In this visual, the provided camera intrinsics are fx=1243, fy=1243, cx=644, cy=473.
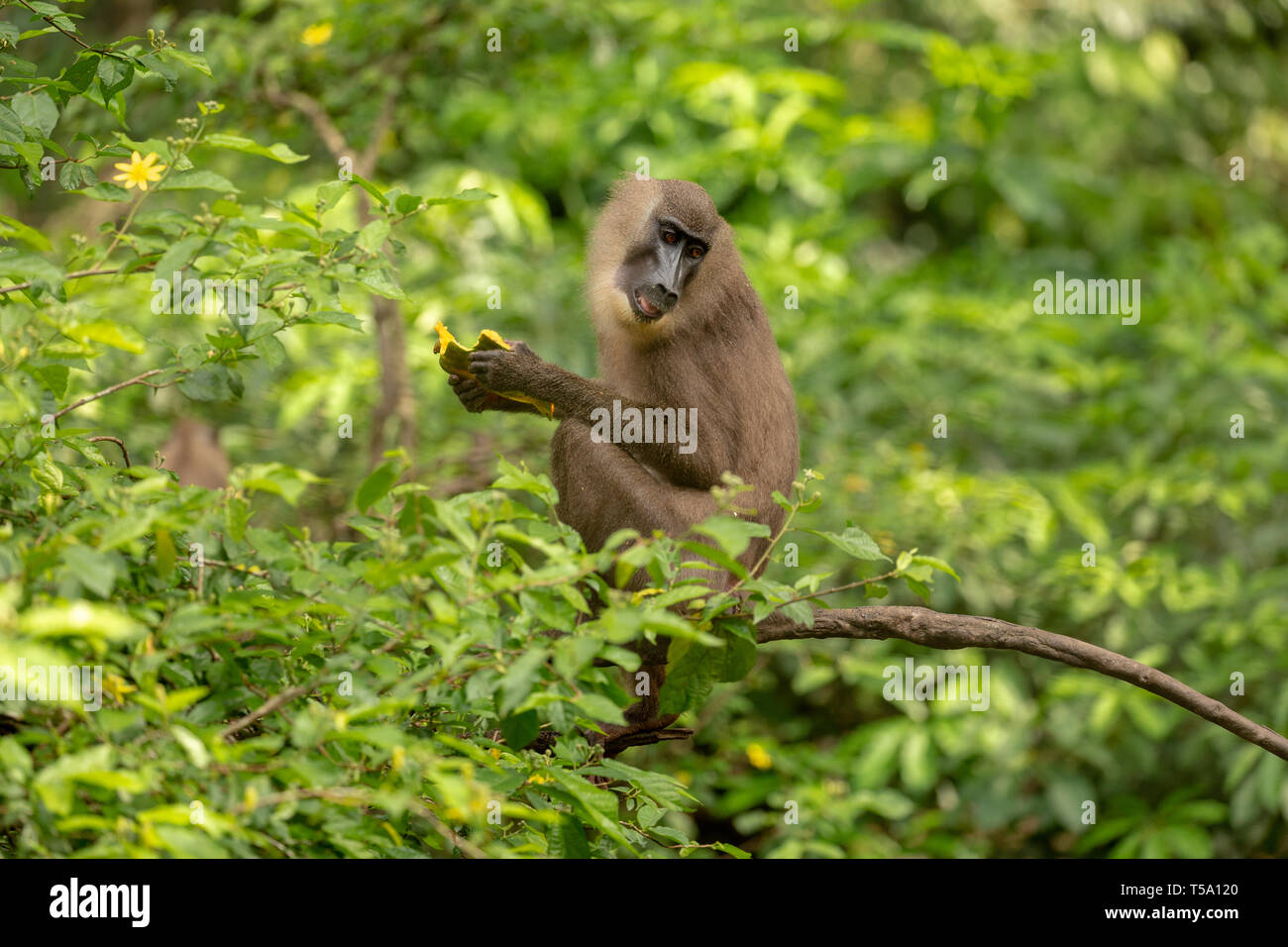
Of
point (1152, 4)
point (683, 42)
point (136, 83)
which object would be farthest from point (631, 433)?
point (1152, 4)

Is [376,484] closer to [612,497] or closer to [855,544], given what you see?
[855,544]

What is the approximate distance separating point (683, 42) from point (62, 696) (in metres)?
9.24

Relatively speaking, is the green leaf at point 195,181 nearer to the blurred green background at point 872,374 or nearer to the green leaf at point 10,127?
the green leaf at point 10,127

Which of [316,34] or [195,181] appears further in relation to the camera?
[316,34]

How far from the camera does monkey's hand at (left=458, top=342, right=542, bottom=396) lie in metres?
5.05

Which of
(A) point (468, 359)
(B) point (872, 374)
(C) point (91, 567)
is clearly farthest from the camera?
(B) point (872, 374)

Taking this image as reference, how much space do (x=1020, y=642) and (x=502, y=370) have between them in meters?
2.27

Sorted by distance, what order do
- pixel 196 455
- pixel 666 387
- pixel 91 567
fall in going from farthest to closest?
pixel 196 455, pixel 666 387, pixel 91 567

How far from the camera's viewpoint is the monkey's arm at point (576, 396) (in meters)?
5.06

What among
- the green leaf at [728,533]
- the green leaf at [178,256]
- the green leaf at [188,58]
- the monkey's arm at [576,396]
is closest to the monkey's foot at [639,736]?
the monkey's arm at [576,396]

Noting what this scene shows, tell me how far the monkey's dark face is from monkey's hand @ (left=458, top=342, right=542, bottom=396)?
684 mm

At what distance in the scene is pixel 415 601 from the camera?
2.84m

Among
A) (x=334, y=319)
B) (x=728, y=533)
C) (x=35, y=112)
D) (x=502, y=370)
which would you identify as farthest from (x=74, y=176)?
(x=728, y=533)

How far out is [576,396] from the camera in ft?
16.9
